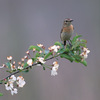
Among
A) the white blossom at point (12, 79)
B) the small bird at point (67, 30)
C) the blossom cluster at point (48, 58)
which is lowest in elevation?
the white blossom at point (12, 79)

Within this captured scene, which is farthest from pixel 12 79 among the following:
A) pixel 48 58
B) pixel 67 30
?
pixel 67 30

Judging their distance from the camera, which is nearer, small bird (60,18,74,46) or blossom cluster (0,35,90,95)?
blossom cluster (0,35,90,95)

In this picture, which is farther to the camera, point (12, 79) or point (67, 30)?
point (67, 30)

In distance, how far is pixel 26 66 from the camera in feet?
4.31

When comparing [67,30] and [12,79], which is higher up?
[67,30]

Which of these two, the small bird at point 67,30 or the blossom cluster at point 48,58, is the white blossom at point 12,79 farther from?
the small bird at point 67,30

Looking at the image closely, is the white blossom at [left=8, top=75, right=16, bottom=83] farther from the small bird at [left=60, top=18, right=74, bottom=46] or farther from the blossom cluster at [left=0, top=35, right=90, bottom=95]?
the small bird at [left=60, top=18, right=74, bottom=46]

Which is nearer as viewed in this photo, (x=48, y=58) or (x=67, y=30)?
(x=48, y=58)

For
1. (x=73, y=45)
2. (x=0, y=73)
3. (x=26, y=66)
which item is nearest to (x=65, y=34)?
(x=73, y=45)

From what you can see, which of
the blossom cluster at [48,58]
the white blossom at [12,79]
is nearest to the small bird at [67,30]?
the blossom cluster at [48,58]

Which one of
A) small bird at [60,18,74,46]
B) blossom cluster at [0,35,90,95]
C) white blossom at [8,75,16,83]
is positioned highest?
small bird at [60,18,74,46]

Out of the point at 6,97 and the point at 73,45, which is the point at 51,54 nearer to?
the point at 73,45

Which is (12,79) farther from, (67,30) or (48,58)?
(67,30)

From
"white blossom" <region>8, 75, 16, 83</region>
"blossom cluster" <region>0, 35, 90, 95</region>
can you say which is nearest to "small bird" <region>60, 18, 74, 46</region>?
"blossom cluster" <region>0, 35, 90, 95</region>
